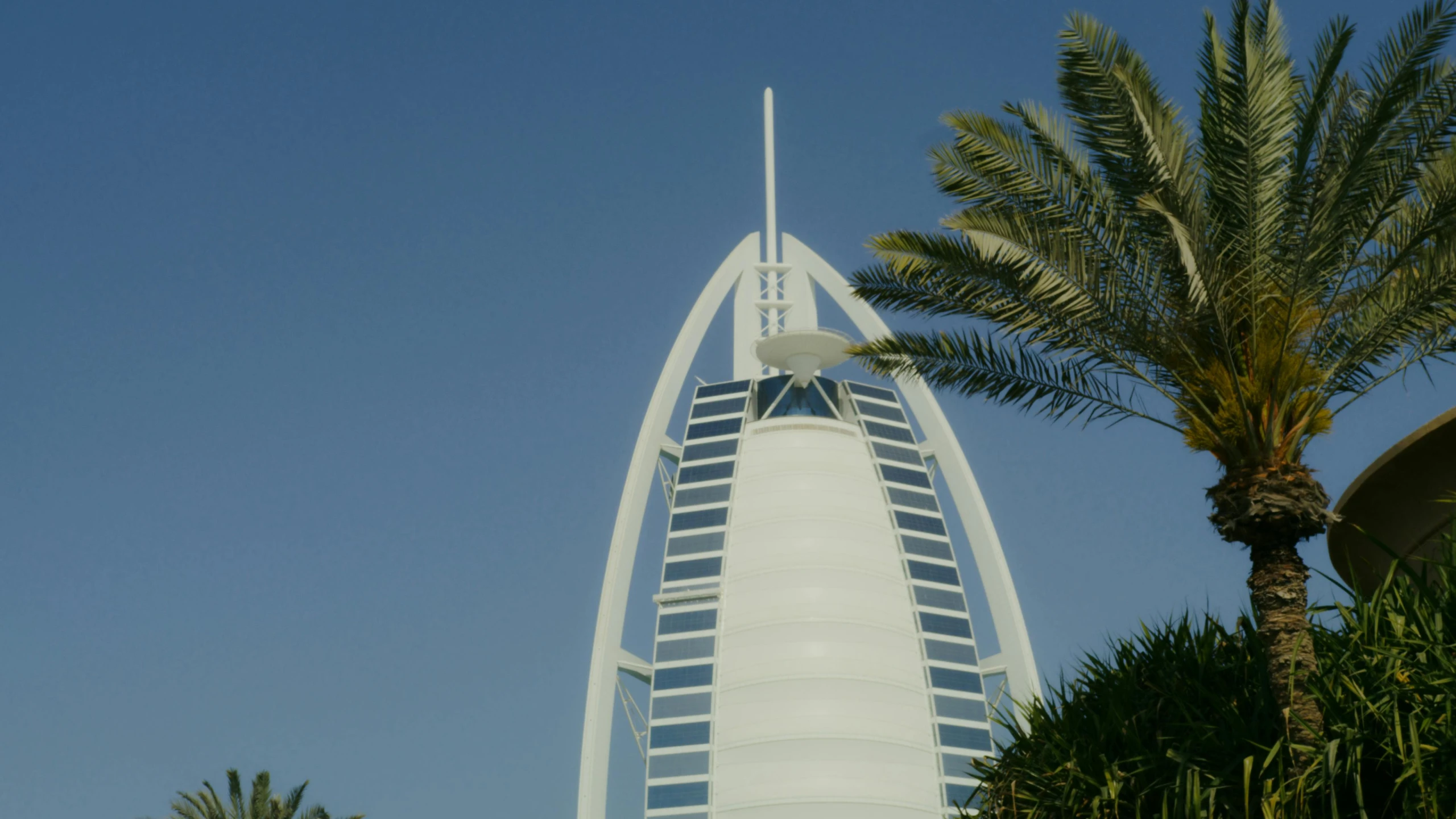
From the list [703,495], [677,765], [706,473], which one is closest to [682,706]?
[677,765]

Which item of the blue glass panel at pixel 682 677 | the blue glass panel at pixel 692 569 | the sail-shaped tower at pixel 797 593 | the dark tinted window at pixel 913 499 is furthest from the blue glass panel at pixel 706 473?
the blue glass panel at pixel 682 677

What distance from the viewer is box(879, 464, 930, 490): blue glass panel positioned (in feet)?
268

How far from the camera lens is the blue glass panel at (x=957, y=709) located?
75.9 metres

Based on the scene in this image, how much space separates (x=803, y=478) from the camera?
79875 millimetres

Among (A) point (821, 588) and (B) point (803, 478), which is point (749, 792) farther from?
(B) point (803, 478)

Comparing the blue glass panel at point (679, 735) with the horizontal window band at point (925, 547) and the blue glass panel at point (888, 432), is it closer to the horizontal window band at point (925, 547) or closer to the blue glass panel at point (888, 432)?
the horizontal window band at point (925, 547)

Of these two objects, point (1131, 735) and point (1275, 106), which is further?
point (1131, 735)

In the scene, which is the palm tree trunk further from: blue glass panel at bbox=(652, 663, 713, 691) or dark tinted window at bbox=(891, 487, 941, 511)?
dark tinted window at bbox=(891, 487, 941, 511)

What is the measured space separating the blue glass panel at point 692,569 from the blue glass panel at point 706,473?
438cm

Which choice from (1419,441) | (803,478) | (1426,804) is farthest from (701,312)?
(1426,804)

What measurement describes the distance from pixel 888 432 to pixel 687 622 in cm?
1540

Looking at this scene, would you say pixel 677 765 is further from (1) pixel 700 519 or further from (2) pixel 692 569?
(1) pixel 700 519

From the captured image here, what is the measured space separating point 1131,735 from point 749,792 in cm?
5338

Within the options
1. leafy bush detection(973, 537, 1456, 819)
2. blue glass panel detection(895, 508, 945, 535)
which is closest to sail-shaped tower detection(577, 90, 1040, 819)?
blue glass panel detection(895, 508, 945, 535)
